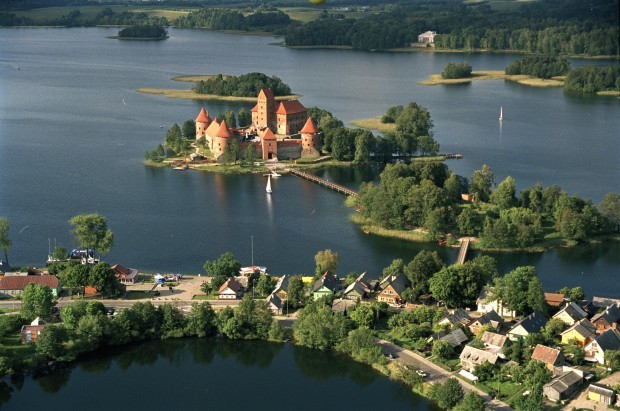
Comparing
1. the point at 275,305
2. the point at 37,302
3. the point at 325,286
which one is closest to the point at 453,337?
the point at 325,286

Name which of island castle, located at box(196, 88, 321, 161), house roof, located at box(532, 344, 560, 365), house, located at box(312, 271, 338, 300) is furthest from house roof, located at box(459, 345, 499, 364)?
island castle, located at box(196, 88, 321, 161)

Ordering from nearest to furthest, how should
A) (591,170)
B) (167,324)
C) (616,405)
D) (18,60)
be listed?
(616,405) → (167,324) → (591,170) → (18,60)

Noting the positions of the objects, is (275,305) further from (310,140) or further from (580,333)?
(310,140)

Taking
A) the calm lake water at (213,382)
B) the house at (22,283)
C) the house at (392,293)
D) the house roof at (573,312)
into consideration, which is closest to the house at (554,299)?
the house roof at (573,312)

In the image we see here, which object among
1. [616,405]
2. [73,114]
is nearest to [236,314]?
[616,405]

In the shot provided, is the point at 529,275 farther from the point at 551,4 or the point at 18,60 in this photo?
the point at 18,60

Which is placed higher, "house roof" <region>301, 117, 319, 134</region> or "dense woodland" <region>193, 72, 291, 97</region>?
"dense woodland" <region>193, 72, 291, 97</region>

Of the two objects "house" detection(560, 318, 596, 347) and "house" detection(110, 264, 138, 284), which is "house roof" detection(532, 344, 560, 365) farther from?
"house" detection(110, 264, 138, 284)
